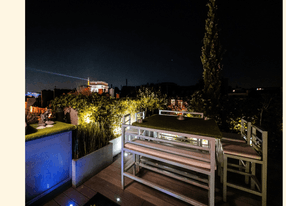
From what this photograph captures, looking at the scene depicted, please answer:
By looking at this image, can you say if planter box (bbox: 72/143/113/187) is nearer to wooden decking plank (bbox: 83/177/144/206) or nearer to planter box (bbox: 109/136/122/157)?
wooden decking plank (bbox: 83/177/144/206)

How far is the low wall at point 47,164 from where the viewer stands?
1618mm

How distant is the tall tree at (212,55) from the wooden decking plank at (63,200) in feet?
15.7

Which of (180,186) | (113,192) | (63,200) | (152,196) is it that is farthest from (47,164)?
(180,186)

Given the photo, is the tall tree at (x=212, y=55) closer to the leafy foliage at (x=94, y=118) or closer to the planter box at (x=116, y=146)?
the leafy foliage at (x=94, y=118)

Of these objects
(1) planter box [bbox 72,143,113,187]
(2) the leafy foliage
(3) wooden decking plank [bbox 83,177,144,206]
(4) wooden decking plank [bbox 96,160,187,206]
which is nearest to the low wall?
(1) planter box [bbox 72,143,113,187]

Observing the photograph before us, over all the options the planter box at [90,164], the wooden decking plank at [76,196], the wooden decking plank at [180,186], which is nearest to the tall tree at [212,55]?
the wooden decking plank at [180,186]

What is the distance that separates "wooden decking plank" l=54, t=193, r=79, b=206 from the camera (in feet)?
5.73

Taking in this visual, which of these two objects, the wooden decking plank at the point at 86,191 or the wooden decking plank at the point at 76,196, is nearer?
the wooden decking plank at the point at 76,196

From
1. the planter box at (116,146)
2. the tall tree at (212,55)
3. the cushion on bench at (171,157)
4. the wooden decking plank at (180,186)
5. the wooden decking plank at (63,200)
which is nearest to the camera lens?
the cushion on bench at (171,157)

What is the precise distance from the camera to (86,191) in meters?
1.98

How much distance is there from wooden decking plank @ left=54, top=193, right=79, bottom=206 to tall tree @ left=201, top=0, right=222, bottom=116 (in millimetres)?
4772

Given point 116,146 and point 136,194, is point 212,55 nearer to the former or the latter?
point 116,146

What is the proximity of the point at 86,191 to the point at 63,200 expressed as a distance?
0.33m
